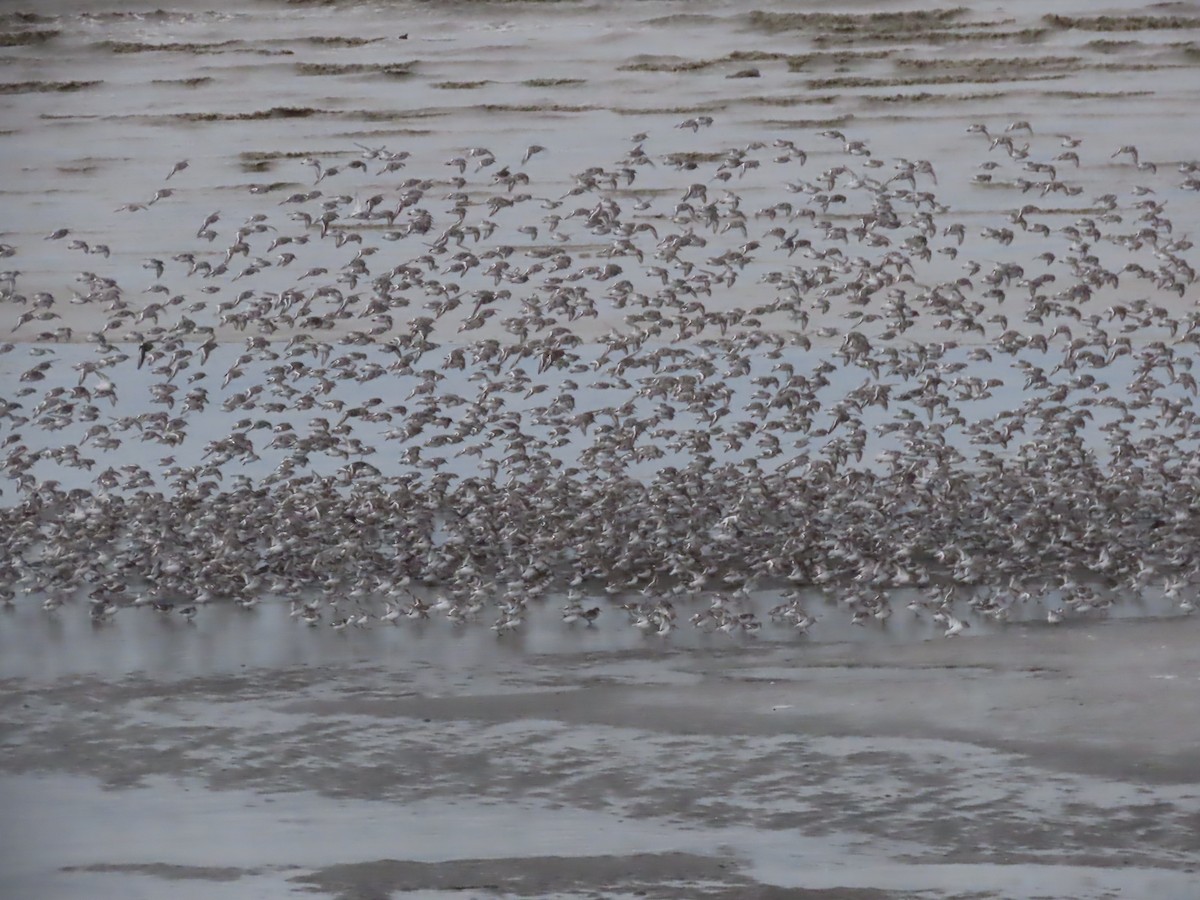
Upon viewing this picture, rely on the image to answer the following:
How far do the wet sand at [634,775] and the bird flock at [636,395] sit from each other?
1.61 ft

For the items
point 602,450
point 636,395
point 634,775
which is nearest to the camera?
point 634,775

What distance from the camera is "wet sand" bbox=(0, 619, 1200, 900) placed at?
358 cm

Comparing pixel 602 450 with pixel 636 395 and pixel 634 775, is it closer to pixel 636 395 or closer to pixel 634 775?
pixel 636 395

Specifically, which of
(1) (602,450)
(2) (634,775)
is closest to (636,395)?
(1) (602,450)

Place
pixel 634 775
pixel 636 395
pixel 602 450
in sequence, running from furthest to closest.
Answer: pixel 636 395 < pixel 602 450 < pixel 634 775

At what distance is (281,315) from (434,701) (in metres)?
3.22

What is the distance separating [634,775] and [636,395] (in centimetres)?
310

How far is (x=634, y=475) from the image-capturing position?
6812mm

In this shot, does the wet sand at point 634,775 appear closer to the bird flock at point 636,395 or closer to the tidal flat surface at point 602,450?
the tidal flat surface at point 602,450

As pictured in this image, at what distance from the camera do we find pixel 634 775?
4.12 metres

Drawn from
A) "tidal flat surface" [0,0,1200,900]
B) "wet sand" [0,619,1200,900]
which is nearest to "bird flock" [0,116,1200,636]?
"tidal flat surface" [0,0,1200,900]

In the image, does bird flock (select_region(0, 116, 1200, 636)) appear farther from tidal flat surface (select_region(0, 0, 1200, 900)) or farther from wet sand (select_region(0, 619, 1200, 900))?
wet sand (select_region(0, 619, 1200, 900))

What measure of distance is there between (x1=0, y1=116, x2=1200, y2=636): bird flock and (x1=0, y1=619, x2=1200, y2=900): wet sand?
1.61ft

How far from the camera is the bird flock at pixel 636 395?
5660 mm
